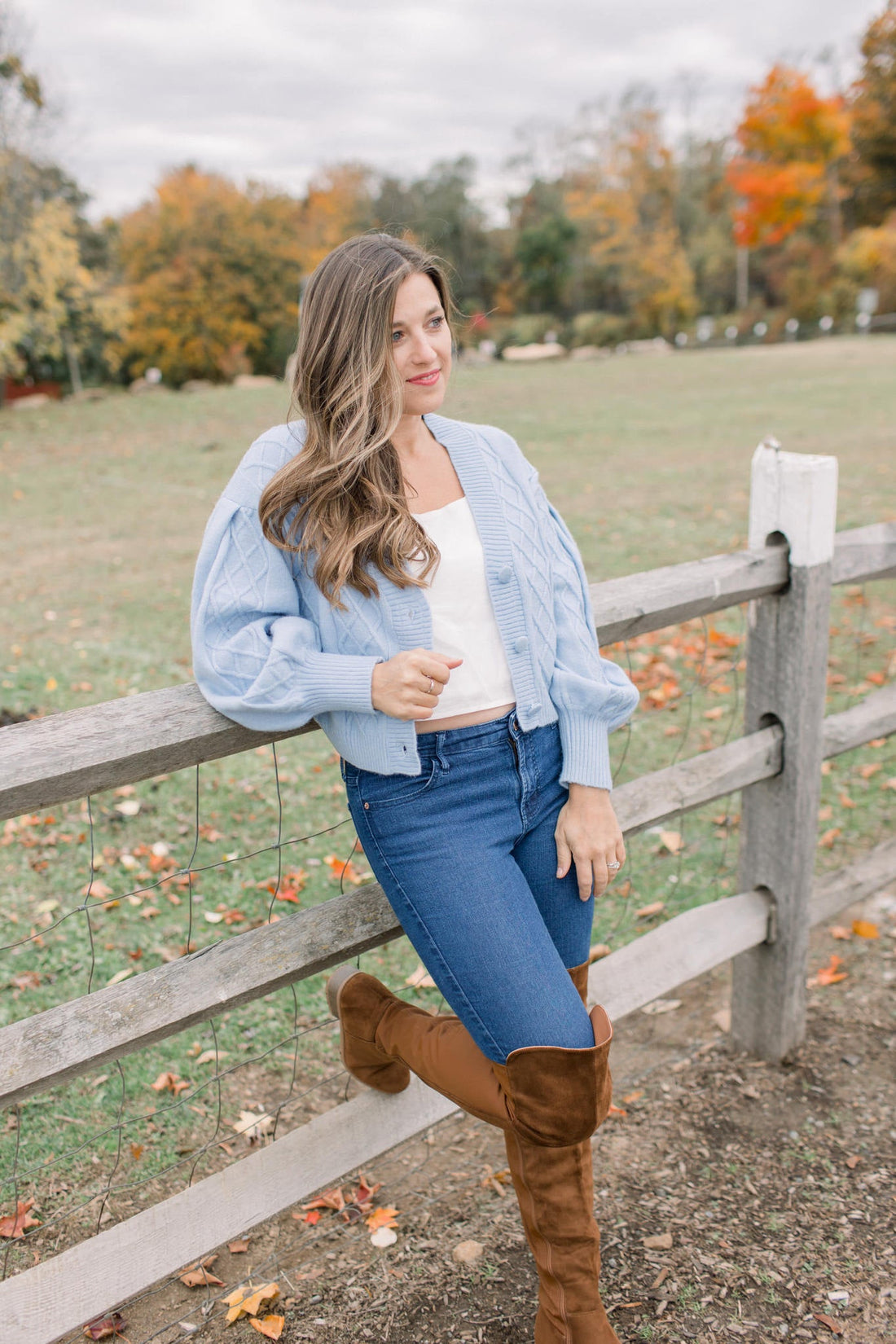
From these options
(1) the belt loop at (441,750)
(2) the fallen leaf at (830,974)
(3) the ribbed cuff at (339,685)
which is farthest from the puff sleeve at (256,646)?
(2) the fallen leaf at (830,974)

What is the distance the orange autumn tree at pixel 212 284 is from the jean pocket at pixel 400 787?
3536 cm

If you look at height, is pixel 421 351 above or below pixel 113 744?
above

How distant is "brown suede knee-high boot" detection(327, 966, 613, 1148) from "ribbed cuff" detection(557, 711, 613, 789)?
45 centimetres

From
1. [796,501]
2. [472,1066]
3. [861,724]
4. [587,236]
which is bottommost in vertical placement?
[472,1066]

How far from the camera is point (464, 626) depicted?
2059mm

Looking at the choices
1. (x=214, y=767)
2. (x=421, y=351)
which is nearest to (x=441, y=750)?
(x=421, y=351)

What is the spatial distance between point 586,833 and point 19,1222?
6.05 feet

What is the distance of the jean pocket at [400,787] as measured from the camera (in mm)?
1979

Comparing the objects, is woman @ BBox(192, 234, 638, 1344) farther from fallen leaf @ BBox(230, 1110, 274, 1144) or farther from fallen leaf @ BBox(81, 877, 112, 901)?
fallen leaf @ BBox(81, 877, 112, 901)

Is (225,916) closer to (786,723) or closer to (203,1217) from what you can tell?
(203,1217)

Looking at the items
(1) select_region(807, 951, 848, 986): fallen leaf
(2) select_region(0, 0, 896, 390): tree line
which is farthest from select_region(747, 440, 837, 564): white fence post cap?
(2) select_region(0, 0, 896, 390): tree line

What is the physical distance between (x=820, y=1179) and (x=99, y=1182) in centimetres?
192

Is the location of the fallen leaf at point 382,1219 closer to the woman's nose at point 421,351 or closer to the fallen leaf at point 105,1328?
the fallen leaf at point 105,1328

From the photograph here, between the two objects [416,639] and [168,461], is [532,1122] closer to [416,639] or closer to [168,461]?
[416,639]
